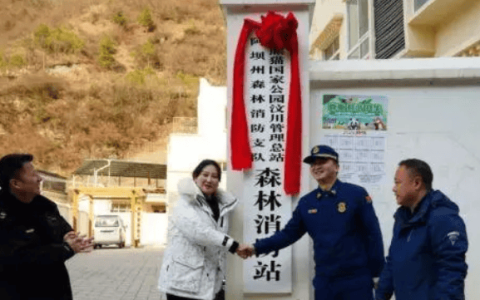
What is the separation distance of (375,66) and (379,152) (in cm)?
72

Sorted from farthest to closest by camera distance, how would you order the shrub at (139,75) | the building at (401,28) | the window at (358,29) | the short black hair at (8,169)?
the shrub at (139,75) < the window at (358,29) < the building at (401,28) < the short black hair at (8,169)

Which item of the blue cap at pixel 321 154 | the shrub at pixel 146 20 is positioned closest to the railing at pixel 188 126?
the blue cap at pixel 321 154

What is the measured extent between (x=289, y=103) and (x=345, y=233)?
139 centimetres

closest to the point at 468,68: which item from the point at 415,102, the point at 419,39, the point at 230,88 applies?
the point at 415,102

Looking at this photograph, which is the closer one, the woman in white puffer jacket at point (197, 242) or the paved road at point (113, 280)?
the woman in white puffer jacket at point (197, 242)

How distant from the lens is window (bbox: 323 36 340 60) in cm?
1825

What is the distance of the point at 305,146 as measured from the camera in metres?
5.34

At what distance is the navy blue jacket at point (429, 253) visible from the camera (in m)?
3.31

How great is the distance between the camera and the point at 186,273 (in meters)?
4.58

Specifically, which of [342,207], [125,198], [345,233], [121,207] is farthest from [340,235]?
[121,207]

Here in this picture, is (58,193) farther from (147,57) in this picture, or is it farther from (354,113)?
(147,57)

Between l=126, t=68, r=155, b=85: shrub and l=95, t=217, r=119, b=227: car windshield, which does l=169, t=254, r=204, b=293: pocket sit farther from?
l=126, t=68, r=155, b=85: shrub

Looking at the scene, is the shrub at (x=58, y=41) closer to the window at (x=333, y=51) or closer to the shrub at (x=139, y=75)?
the shrub at (x=139, y=75)

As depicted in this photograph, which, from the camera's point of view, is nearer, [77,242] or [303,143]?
[77,242]
